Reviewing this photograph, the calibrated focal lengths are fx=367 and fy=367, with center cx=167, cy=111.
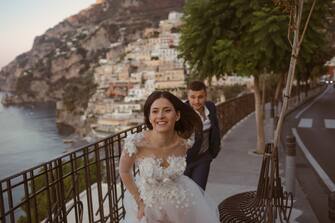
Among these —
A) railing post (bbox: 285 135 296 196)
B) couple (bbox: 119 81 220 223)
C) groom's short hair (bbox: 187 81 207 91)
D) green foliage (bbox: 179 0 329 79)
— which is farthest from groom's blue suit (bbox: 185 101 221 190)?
green foliage (bbox: 179 0 329 79)

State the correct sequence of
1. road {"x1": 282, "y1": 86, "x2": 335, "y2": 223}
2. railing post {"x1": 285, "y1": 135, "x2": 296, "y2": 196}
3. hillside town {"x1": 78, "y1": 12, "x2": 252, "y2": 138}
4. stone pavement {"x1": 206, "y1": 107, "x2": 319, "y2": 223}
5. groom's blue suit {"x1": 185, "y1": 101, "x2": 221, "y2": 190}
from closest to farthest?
groom's blue suit {"x1": 185, "y1": 101, "x2": 221, "y2": 190} → stone pavement {"x1": 206, "y1": 107, "x2": 319, "y2": 223} → railing post {"x1": 285, "y1": 135, "x2": 296, "y2": 196} → road {"x1": 282, "y1": 86, "x2": 335, "y2": 223} → hillside town {"x1": 78, "y1": 12, "x2": 252, "y2": 138}

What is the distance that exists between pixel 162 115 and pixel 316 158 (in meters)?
7.84


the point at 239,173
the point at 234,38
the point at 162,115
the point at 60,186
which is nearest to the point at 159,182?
the point at 162,115

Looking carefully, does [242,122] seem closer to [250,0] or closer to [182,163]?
[250,0]

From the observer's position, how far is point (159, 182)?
2576mm

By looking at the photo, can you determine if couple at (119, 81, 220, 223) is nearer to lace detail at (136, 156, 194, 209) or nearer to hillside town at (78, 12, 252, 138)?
lace detail at (136, 156, 194, 209)

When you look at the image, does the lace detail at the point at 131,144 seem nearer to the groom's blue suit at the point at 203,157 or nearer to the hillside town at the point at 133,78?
the groom's blue suit at the point at 203,157

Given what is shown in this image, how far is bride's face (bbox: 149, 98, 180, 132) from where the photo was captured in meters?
2.57

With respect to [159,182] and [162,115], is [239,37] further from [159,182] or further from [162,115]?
[159,182]

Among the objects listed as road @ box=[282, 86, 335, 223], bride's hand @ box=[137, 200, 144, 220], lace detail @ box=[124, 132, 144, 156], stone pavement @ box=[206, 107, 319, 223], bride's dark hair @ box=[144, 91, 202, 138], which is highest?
bride's dark hair @ box=[144, 91, 202, 138]

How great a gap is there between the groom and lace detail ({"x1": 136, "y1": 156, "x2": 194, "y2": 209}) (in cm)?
115

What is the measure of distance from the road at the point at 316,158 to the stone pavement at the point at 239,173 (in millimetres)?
232

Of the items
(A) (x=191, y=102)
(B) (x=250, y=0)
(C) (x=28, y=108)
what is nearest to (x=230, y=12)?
(B) (x=250, y=0)

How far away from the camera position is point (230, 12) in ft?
26.5
